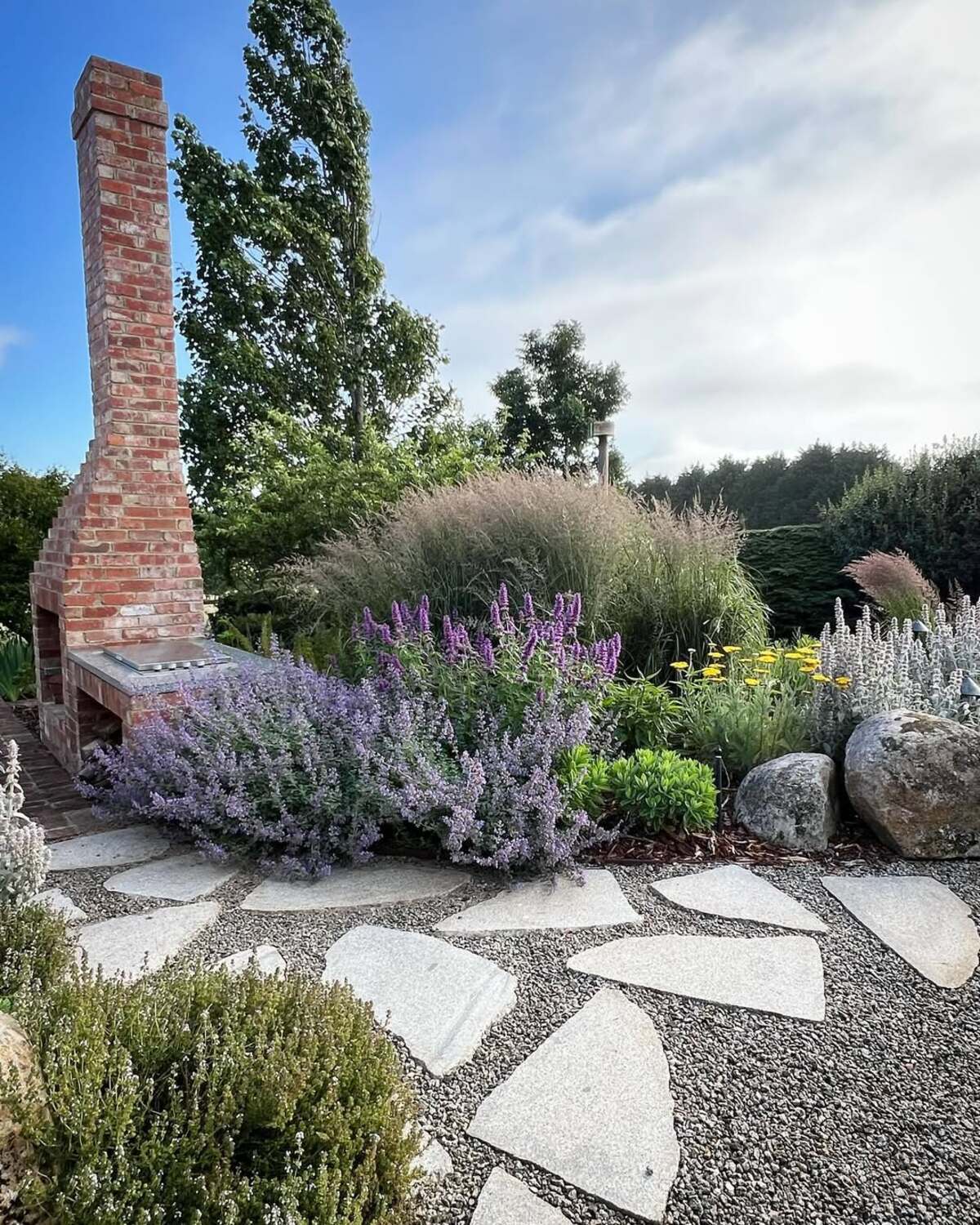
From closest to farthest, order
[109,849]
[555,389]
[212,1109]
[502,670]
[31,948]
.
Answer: [212,1109]
[31,948]
[109,849]
[502,670]
[555,389]

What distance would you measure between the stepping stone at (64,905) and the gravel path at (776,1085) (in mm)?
421

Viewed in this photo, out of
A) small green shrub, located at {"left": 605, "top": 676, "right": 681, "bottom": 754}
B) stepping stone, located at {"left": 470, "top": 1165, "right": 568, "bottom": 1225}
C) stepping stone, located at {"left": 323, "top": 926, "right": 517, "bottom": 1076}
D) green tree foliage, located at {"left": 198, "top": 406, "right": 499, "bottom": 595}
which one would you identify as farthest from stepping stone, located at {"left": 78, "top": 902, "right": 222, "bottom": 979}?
green tree foliage, located at {"left": 198, "top": 406, "right": 499, "bottom": 595}

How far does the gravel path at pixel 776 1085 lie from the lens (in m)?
1.00

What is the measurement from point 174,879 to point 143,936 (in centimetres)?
37

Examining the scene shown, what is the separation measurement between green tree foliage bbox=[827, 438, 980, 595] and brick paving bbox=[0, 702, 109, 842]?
6.93 meters

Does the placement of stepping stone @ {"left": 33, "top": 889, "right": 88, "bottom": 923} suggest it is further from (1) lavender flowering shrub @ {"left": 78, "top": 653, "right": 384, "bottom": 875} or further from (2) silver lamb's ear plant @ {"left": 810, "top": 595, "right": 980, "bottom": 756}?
(2) silver lamb's ear plant @ {"left": 810, "top": 595, "right": 980, "bottom": 756}

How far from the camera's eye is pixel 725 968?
155 centimetres

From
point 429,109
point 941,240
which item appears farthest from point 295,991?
point 429,109

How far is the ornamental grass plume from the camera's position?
5.11 metres

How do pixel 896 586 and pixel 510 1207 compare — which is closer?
pixel 510 1207

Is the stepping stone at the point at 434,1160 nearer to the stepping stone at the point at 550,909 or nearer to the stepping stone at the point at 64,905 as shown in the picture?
the stepping stone at the point at 550,909

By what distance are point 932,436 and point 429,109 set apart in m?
5.77

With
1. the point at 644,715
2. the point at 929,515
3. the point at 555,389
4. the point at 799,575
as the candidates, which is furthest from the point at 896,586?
the point at 555,389

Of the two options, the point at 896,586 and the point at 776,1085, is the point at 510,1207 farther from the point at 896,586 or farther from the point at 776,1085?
the point at 896,586
